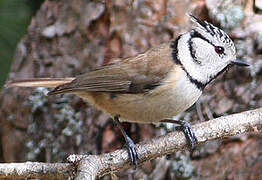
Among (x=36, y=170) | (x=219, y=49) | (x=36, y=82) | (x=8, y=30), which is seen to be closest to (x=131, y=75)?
(x=219, y=49)

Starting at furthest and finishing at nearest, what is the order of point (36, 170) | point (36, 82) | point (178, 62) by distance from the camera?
point (36, 82)
point (178, 62)
point (36, 170)

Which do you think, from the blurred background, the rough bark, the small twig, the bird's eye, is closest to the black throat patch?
the bird's eye

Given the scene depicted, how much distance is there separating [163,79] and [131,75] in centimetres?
32

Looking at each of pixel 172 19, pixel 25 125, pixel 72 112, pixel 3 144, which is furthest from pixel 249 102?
pixel 3 144

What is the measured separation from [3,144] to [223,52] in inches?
107

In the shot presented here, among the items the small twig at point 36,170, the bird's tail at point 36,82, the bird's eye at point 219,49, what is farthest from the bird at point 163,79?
the small twig at point 36,170

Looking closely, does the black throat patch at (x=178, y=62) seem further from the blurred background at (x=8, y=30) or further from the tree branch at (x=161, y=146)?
the blurred background at (x=8, y=30)

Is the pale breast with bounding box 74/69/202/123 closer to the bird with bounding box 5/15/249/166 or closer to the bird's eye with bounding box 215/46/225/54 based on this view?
the bird with bounding box 5/15/249/166

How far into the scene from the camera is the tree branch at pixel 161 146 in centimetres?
292

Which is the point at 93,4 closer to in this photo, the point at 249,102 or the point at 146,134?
the point at 146,134

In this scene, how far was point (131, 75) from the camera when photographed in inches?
144

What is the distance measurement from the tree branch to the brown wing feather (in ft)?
1.60

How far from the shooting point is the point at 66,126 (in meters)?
4.57

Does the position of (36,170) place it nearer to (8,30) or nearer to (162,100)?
(162,100)
